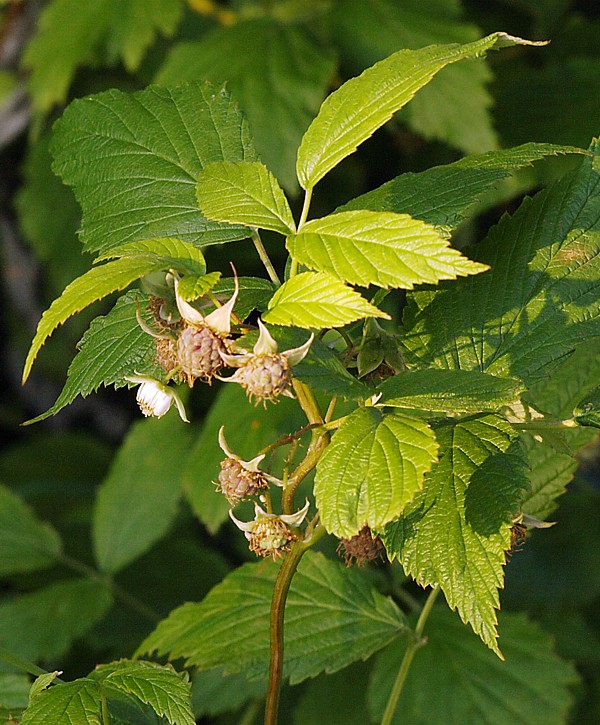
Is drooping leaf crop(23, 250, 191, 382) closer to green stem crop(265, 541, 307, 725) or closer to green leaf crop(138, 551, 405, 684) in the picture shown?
green stem crop(265, 541, 307, 725)

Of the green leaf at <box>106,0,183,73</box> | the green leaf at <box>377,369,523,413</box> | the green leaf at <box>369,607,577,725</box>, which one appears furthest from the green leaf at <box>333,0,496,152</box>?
the green leaf at <box>377,369,523,413</box>

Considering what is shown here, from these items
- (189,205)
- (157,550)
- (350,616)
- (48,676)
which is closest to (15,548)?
(157,550)

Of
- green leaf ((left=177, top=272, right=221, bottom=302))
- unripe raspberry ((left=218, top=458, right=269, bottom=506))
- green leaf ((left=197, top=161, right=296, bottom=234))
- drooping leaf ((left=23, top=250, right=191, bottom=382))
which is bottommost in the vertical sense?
unripe raspberry ((left=218, top=458, right=269, bottom=506))

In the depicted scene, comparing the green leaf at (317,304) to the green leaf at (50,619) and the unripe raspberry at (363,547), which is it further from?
the green leaf at (50,619)

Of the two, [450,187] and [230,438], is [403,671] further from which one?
[230,438]

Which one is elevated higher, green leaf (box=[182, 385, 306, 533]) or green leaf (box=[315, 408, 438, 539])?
green leaf (box=[315, 408, 438, 539])
